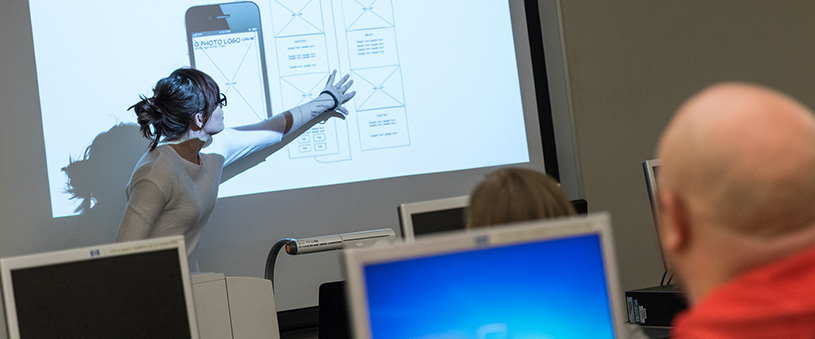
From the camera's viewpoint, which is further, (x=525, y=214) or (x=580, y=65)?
(x=580, y=65)

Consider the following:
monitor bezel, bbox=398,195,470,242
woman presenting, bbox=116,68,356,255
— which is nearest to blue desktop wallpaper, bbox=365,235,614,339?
monitor bezel, bbox=398,195,470,242

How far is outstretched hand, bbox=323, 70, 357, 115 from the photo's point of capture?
10.6 feet

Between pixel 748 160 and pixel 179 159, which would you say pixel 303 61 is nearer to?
pixel 179 159

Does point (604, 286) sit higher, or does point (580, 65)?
point (580, 65)

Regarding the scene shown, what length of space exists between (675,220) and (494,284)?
0.39 m

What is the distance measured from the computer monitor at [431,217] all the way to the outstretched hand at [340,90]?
1.56 meters

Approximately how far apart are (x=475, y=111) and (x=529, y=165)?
0.38 meters

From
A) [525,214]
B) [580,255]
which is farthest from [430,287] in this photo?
[525,214]

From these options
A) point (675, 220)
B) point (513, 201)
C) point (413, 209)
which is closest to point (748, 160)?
point (675, 220)

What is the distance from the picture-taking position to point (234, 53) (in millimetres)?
3129

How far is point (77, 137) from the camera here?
9.69 ft

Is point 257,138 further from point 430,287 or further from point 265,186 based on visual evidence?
point 430,287

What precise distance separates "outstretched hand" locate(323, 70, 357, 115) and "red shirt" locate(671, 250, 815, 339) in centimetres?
276

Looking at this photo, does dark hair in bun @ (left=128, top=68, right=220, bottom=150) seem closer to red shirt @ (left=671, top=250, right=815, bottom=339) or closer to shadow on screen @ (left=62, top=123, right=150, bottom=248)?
shadow on screen @ (left=62, top=123, right=150, bottom=248)
